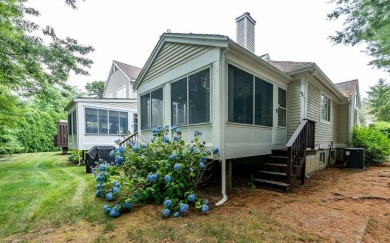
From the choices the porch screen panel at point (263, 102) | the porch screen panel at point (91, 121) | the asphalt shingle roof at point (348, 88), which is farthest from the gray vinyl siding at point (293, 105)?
the porch screen panel at point (91, 121)

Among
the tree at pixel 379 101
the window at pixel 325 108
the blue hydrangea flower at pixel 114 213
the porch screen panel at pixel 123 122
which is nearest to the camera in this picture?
the blue hydrangea flower at pixel 114 213

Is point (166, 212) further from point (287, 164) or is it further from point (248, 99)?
point (248, 99)

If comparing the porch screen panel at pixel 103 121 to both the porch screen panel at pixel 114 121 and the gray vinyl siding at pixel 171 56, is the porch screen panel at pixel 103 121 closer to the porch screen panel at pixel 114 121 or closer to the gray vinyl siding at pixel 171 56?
the porch screen panel at pixel 114 121

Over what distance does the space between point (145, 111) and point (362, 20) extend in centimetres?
653

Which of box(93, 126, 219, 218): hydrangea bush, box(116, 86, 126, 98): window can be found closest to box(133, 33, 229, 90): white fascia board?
box(93, 126, 219, 218): hydrangea bush

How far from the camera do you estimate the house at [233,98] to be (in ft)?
14.0

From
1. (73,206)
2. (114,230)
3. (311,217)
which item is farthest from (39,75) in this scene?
(311,217)

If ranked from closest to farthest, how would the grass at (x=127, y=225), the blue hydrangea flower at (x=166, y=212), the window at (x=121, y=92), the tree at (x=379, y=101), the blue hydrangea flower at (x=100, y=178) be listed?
1. the grass at (x=127, y=225)
2. the blue hydrangea flower at (x=166, y=212)
3. the blue hydrangea flower at (x=100, y=178)
4. the window at (x=121, y=92)
5. the tree at (x=379, y=101)

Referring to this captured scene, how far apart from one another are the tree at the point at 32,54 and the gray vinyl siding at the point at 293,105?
9087 mm

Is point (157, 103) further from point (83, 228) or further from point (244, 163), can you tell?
point (83, 228)

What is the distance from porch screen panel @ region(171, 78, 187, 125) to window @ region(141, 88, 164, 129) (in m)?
0.69

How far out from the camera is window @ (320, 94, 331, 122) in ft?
26.3

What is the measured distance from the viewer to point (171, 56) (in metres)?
5.75

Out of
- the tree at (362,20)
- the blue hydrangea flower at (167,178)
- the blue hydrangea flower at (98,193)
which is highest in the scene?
the tree at (362,20)
